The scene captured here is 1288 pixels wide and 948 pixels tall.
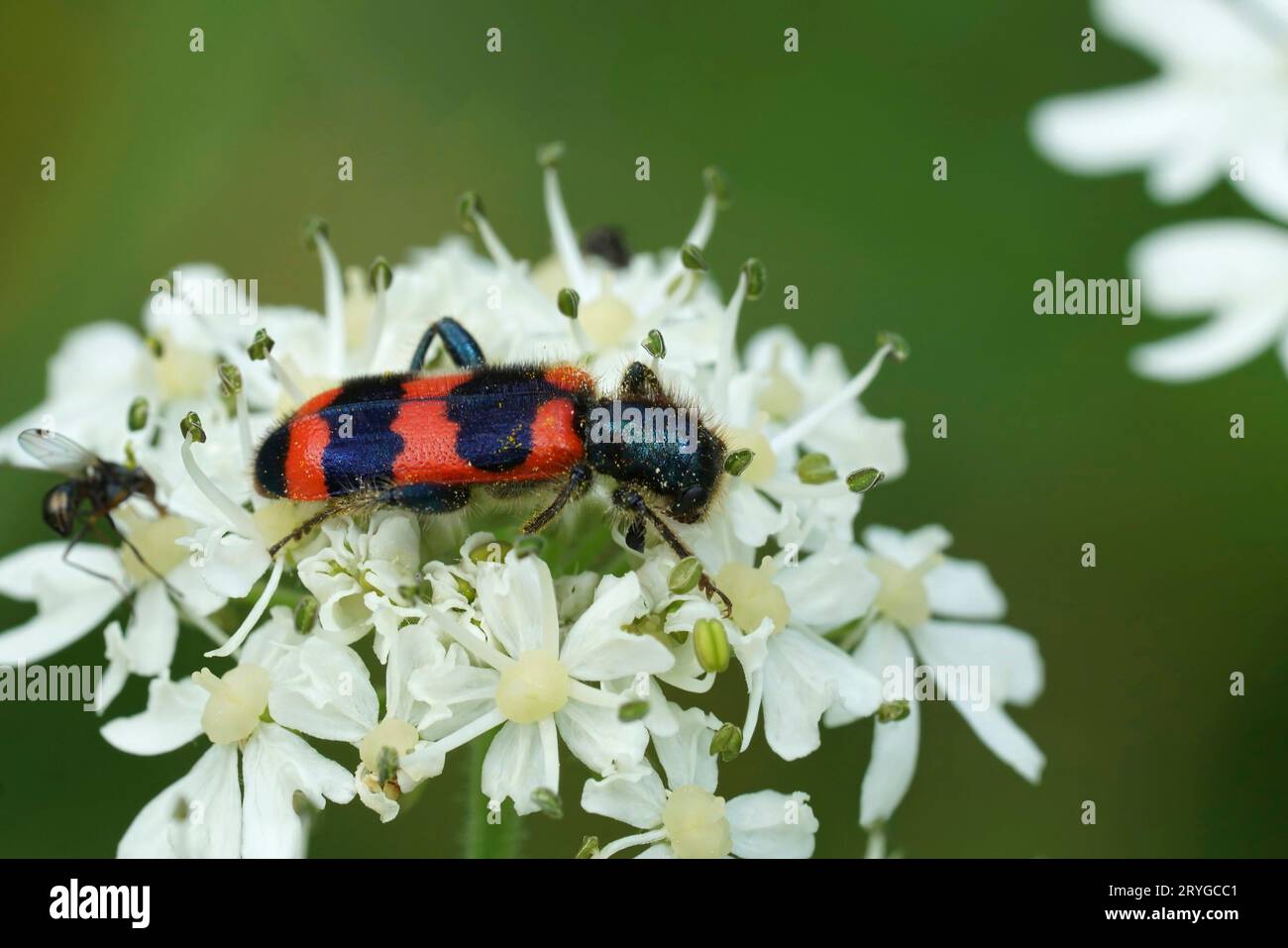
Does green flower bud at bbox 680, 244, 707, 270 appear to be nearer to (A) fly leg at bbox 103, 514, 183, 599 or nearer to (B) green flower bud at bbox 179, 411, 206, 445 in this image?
(B) green flower bud at bbox 179, 411, 206, 445

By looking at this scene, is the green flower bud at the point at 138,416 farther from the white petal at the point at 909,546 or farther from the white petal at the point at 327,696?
the white petal at the point at 909,546

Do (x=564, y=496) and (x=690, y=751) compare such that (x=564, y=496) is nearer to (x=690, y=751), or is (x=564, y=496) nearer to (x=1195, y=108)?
(x=690, y=751)

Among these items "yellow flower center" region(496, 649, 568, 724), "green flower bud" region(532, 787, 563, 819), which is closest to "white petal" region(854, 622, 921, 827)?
"yellow flower center" region(496, 649, 568, 724)

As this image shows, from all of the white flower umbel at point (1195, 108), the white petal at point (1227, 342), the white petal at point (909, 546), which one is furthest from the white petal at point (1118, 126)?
Answer: the white petal at point (909, 546)

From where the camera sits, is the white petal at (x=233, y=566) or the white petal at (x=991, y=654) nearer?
the white petal at (x=233, y=566)

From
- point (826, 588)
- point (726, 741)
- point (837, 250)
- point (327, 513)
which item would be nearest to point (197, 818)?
point (327, 513)
